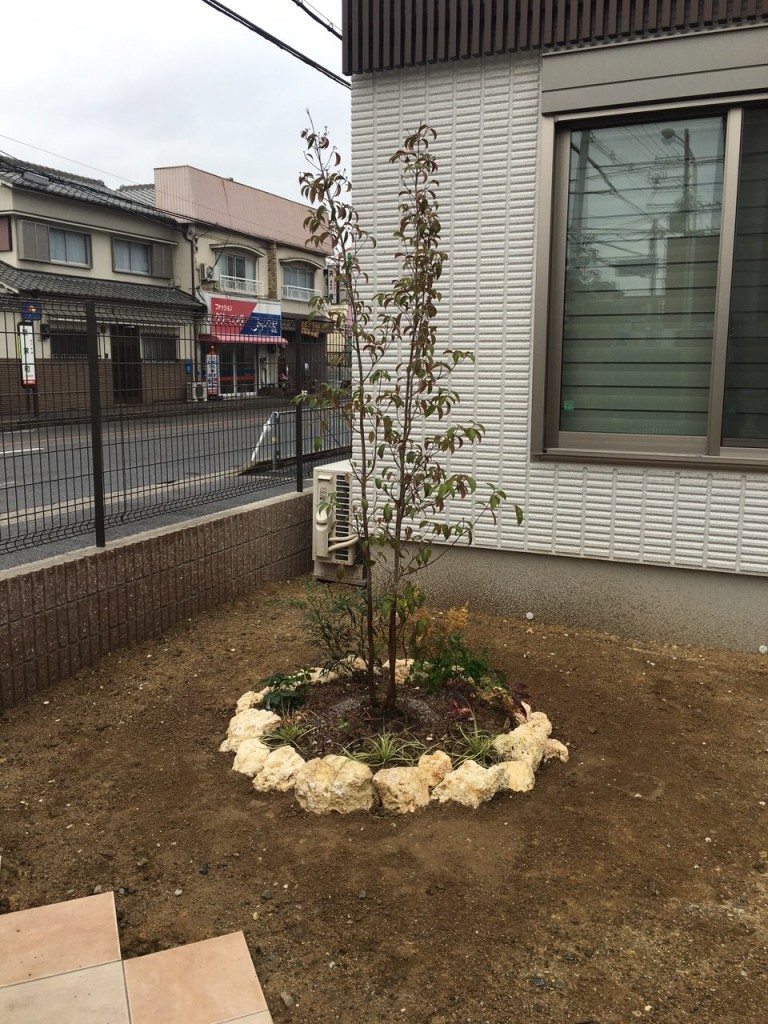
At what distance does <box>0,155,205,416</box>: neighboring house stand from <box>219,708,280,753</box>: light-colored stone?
1872 millimetres

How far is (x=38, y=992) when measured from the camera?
2.09 metres

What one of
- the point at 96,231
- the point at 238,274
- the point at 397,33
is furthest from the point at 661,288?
the point at 238,274

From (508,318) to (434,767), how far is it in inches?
113

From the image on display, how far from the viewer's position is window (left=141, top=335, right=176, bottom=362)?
496 centimetres

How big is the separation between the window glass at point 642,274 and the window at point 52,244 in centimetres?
2176

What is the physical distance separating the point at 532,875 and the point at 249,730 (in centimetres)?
137

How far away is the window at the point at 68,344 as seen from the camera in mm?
4074

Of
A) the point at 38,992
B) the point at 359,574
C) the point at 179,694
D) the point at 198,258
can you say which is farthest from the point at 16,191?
the point at 38,992

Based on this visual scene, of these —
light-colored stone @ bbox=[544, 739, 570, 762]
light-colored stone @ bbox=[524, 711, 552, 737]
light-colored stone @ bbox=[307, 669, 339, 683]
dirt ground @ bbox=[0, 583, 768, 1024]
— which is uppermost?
light-colored stone @ bbox=[307, 669, 339, 683]

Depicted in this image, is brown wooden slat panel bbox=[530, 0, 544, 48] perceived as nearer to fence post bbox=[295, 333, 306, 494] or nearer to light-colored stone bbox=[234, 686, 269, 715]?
fence post bbox=[295, 333, 306, 494]

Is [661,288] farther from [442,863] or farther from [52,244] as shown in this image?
[52,244]

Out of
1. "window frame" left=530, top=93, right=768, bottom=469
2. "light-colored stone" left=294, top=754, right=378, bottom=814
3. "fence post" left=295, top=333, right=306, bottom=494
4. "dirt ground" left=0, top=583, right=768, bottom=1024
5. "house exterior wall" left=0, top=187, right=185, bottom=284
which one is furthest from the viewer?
"house exterior wall" left=0, top=187, right=185, bottom=284

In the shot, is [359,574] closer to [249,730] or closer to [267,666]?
[267,666]

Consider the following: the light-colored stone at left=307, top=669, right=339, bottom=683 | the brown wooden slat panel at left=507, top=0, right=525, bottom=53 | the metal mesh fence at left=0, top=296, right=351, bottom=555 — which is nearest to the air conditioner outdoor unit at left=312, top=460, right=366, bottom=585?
the metal mesh fence at left=0, top=296, right=351, bottom=555
